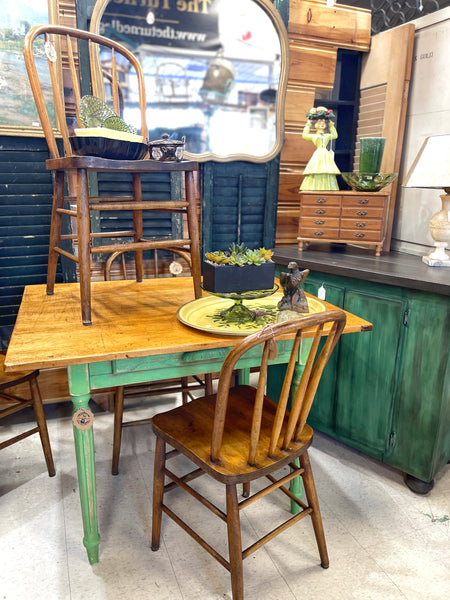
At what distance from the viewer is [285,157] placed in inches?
111

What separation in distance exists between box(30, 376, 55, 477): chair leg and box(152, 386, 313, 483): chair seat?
72 centimetres

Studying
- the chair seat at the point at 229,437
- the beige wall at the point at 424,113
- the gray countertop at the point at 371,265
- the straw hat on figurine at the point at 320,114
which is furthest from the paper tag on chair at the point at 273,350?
the straw hat on figurine at the point at 320,114

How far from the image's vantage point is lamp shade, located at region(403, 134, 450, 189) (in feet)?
6.26

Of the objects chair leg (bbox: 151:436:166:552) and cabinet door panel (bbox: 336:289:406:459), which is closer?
chair leg (bbox: 151:436:166:552)

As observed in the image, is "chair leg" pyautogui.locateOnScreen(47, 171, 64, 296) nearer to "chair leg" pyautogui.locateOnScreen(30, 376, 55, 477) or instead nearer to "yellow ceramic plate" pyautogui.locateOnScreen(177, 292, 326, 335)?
"chair leg" pyautogui.locateOnScreen(30, 376, 55, 477)

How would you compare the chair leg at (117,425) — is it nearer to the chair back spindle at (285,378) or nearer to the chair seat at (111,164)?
the chair back spindle at (285,378)

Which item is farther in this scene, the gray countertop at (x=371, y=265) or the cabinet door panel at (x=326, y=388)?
the cabinet door panel at (x=326, y=388)

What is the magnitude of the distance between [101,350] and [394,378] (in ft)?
4.29

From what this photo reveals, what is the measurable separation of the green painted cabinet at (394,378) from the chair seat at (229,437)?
2.09 feet

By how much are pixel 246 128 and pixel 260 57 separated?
0.39 metres

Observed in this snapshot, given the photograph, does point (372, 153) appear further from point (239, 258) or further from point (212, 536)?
point (212, 536)

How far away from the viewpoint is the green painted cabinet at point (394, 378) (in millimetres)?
1870

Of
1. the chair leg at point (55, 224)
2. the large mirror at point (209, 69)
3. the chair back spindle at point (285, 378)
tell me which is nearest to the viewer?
the chair back spindle at point (285, 378)

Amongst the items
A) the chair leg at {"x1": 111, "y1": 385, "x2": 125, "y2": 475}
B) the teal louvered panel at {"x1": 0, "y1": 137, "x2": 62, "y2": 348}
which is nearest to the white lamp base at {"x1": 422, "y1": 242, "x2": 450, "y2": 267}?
the chair leg at {"x1": 111, "y1": 385, "x2": 125, "y2": 475}
